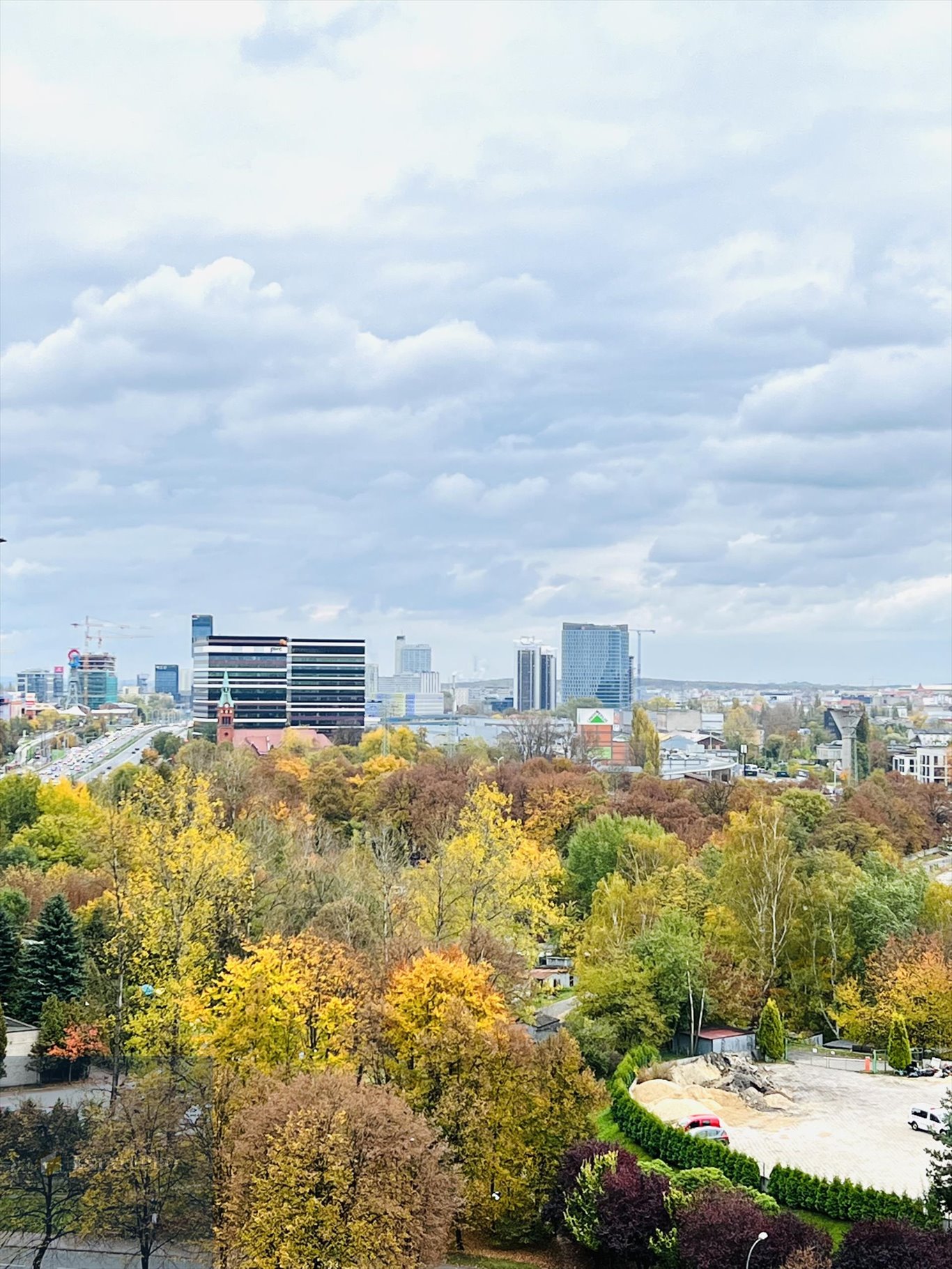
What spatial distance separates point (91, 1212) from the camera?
2344 cm

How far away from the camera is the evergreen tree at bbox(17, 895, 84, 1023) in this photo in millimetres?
37406

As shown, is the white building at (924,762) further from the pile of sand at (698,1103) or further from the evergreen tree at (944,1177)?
the evergreen tree at (944,1177)

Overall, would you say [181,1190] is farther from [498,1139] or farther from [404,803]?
[404,803]

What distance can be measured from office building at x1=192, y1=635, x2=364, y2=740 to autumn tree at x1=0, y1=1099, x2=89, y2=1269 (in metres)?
104

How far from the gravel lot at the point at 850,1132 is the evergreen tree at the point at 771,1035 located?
105cm

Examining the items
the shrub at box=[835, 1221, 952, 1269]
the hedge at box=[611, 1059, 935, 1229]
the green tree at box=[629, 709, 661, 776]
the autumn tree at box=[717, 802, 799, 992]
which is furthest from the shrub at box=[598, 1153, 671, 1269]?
the green tree at box=[629, 709, 661, 776]

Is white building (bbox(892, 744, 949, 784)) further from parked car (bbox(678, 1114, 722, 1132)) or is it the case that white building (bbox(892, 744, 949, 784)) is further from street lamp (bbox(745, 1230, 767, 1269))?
street lamp (bbox(745, 1230, 767, 1269))

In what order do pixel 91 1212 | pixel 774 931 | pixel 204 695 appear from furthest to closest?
pixel 204 695
pixel 774 931
pixel 91 1212

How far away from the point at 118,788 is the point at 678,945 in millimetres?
39360

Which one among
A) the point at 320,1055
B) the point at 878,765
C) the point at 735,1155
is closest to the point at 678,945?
the point at 735,1155

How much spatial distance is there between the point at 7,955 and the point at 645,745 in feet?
216

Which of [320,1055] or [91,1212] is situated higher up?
[320,1055]

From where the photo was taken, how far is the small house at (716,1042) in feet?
123

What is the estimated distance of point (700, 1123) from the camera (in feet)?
97.0
